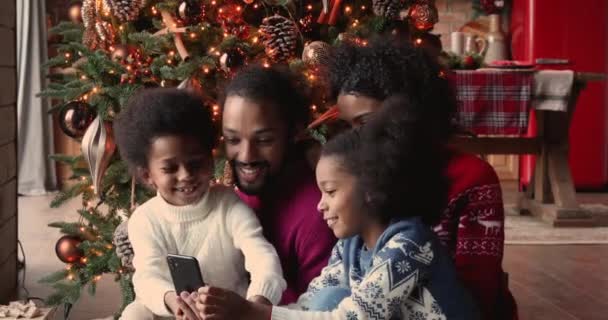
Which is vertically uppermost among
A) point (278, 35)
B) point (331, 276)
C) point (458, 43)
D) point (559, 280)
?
point (458, 43)

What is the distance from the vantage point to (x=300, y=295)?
1856 mm

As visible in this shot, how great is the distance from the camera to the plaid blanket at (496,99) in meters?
4.58

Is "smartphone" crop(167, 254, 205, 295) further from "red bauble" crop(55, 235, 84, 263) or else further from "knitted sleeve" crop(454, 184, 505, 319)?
"red bauble" crop(55, 235, 84, 263)

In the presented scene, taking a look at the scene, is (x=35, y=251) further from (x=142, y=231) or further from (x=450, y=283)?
(x=450, y=283)

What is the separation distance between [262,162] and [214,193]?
134mm

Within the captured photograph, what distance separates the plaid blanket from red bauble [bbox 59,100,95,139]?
2.44m

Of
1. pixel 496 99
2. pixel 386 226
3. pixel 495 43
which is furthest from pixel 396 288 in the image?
pixel 495 43

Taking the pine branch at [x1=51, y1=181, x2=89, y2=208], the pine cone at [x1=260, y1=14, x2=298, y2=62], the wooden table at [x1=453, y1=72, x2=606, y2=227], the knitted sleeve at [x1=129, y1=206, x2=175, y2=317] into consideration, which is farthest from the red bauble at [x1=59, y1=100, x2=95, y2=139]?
the wooden table at [x1=453, y1=72, x2=606, y2=227]

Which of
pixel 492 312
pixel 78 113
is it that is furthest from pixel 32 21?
pixel 492 312

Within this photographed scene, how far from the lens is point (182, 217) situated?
1834mm

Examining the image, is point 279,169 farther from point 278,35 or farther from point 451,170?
point 278,35

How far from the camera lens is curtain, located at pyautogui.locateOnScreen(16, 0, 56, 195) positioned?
599 centimetres

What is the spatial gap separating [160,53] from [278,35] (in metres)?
0.39

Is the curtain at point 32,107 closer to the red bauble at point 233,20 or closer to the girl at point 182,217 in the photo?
the red bauble at point 233,20
